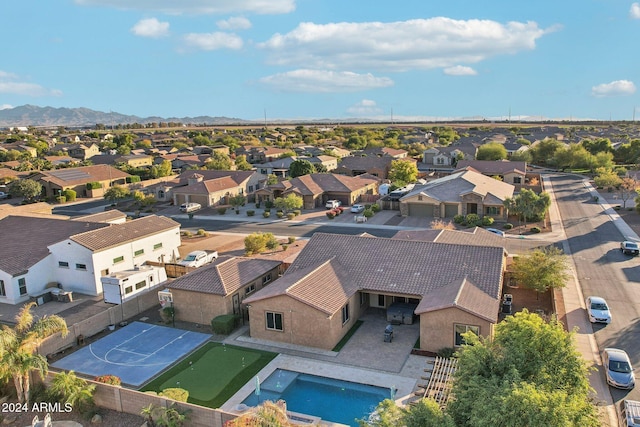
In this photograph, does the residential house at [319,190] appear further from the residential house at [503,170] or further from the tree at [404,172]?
the residential house at [503,170]

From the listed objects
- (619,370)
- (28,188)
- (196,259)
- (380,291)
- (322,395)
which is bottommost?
(322,395)

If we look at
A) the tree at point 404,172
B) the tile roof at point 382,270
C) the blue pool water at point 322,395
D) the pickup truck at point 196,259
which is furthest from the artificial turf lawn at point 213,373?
the tree at point 404,172

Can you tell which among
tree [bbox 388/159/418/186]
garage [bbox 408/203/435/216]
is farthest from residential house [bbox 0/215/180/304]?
tree [bbox 388/159/418/186]

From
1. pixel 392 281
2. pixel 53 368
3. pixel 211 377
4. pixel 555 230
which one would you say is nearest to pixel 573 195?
pixel 555 230

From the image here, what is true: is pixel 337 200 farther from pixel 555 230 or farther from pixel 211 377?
pixel 211 377

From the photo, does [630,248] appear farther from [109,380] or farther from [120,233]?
[120,233]

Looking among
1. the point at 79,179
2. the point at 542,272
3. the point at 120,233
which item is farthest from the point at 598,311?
the point at 79,179

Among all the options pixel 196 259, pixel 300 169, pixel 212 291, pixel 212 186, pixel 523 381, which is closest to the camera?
pixel 523 381

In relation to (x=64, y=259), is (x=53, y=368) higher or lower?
lower
